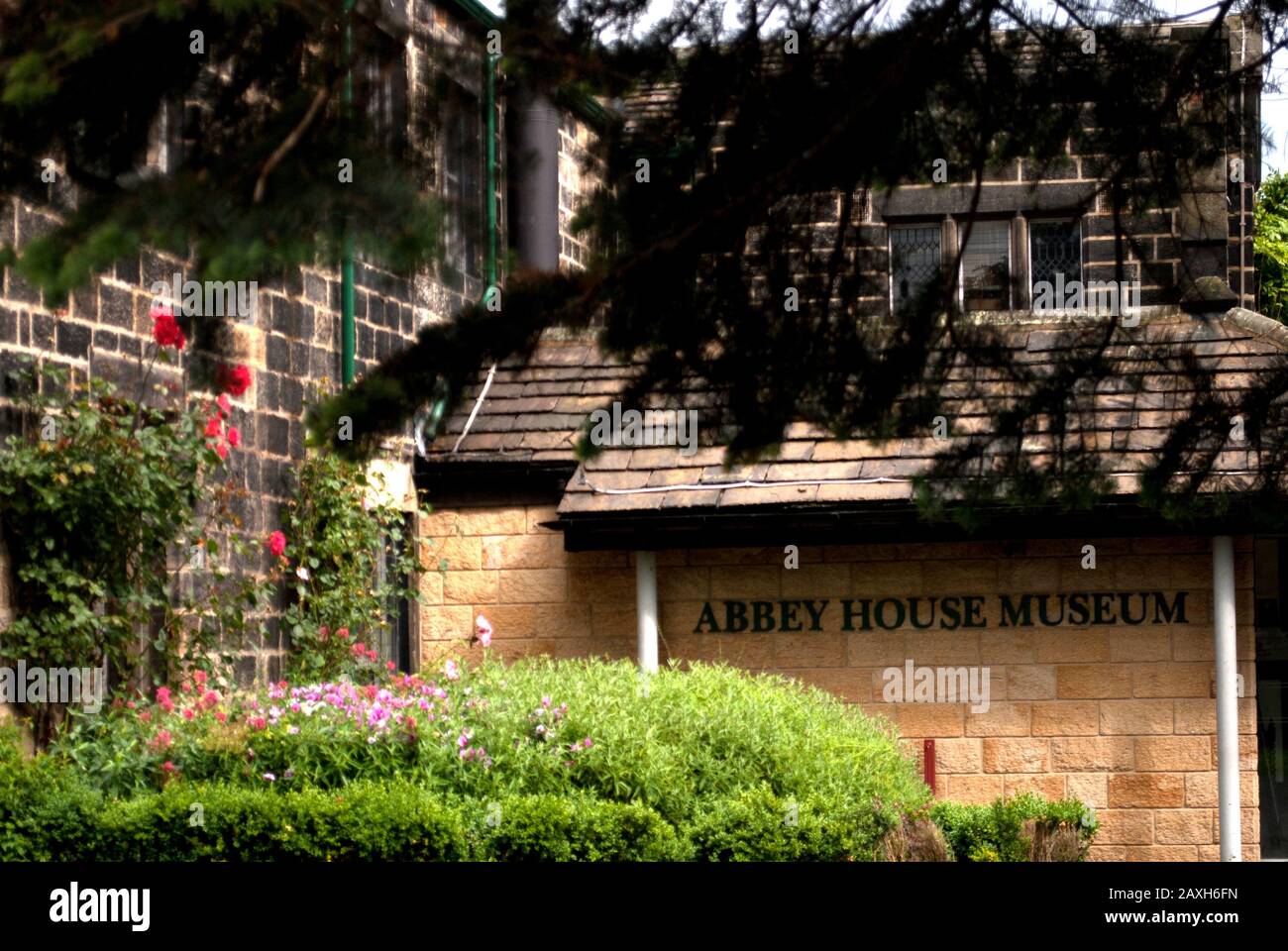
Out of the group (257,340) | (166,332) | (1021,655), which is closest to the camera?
(166,332)

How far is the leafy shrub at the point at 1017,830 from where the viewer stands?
10.1 m

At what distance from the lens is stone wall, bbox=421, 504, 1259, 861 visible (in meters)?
11.6

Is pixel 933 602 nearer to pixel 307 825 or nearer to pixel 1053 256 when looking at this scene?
pixel 1053 256

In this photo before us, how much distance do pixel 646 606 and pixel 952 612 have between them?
2.02 metres

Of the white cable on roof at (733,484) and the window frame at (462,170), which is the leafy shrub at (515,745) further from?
the window frame at (462,170)

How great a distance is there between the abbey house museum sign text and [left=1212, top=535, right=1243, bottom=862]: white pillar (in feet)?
1.17

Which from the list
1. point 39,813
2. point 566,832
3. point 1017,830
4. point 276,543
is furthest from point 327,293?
point 1017,830

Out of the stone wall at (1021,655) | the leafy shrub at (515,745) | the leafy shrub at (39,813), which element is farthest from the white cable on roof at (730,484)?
the leafy shrub at (39,813)

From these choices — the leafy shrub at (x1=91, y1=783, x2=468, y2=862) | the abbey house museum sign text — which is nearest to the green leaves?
the abbey house museum sign text

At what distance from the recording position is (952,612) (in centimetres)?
1195

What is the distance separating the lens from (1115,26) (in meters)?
6.02

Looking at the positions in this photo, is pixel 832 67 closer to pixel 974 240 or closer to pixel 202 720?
pixel 202 720

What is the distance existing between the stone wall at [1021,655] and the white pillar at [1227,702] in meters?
0.20

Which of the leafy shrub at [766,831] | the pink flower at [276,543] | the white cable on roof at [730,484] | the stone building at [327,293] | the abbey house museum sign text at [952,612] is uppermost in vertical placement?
the stone building at [327,293]
